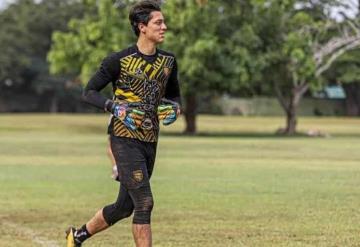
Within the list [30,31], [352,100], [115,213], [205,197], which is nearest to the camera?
[115,213]

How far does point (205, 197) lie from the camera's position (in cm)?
1474

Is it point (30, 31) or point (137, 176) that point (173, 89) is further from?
point (30, 31)

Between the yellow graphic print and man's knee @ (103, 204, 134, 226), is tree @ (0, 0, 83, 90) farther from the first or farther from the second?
the yellow graphic print

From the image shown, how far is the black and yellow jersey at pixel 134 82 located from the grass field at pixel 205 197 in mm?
2469

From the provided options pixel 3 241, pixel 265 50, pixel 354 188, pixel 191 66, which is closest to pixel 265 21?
pixel 265 50

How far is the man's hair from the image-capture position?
287 inches

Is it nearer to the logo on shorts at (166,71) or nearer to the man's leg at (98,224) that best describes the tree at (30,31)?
the man's leg at (98,224)

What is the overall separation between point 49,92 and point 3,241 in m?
87.9

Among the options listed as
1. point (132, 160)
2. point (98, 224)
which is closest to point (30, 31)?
point (98, 224)

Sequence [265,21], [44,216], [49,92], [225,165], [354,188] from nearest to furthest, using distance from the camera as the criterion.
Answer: [44,216], [354,188], [225,165], [265,21], [49,92]

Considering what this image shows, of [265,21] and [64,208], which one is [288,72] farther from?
[64,208]

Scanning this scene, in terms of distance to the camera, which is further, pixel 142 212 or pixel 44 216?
pixel 44 216

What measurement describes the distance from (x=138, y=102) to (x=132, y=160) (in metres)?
0.49

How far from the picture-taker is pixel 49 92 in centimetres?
9656
